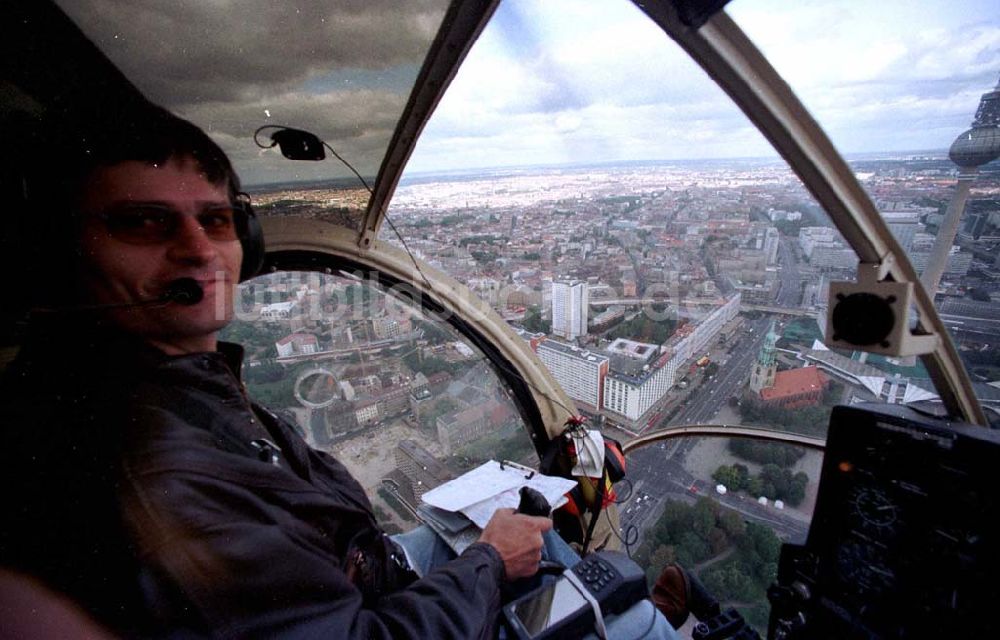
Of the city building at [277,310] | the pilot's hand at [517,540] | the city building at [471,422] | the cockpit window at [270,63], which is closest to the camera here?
the cockpit window at [270,63]

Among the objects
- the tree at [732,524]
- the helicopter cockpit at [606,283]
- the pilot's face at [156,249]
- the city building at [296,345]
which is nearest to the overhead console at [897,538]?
the helicopter cockpit at [606,283]

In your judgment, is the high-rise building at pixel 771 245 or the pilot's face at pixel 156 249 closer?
the pilot's face at pixel 156 249

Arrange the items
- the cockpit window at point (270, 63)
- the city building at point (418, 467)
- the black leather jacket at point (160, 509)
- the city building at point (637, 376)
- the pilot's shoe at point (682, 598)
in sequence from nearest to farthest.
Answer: the black leather jacket at point (160, 509) → the cockpit window at point (270, 63) → the pilot's shoe at point (682, 598) → the city building at point (418, 467) → the city building at point (637, 376)

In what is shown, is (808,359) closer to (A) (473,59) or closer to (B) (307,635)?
(A) (473,59)

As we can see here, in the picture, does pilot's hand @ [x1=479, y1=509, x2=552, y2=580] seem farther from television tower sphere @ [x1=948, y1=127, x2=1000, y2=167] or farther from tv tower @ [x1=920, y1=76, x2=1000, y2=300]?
television tower sphere @ [x1=948, y1=127, x2=1000, y2=167]

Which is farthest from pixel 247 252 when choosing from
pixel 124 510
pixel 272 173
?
pixel 124 510

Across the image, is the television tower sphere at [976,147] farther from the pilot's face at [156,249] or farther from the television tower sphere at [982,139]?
the pilot's face at [156,249]

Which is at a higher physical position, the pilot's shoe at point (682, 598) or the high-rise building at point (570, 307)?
the high-rise building at point (570, 307)
